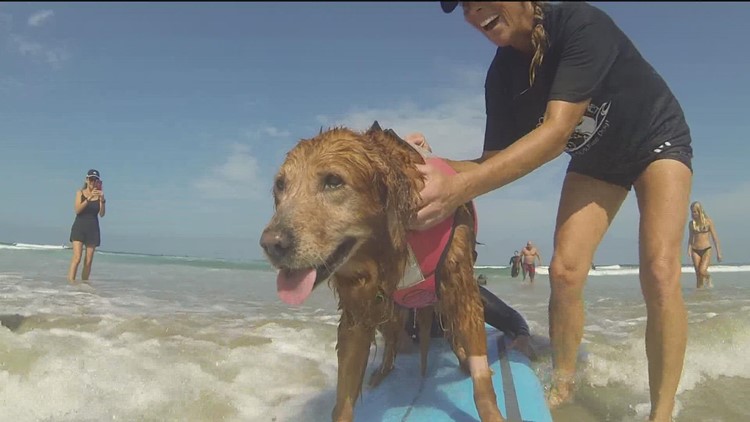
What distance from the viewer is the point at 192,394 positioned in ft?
13.4

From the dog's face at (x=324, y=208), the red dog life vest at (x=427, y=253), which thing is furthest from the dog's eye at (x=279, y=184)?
the red dog life vest at (x=427, y=253)

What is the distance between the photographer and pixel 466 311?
118 inches

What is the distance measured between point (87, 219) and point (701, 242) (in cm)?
1497

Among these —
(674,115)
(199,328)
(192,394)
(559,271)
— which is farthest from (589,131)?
(199,328)

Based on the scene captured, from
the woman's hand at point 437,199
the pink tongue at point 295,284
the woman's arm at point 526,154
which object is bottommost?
the pink tongue at point 295,284

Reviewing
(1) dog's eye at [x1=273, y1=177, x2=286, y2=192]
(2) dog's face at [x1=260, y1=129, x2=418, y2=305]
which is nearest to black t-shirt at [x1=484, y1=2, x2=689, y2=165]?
(2) dog's face at [x1=260, y1=129, x2=418, y2=305]

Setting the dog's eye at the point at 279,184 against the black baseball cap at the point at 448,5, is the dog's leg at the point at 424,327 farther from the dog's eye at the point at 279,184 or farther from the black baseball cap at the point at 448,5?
the black baseball cap at the point at 448,5

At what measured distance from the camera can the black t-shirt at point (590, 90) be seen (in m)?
2.95

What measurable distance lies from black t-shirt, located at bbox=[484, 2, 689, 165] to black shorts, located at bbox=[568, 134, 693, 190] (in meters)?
0.01

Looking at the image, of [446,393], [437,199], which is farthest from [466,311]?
[446,393]

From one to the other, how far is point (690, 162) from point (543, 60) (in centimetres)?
112

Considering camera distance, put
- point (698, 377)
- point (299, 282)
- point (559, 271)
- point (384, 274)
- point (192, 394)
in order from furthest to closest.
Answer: point (698, 377)
point (192, 394)
point (559, 271)
point (384, 274)
point (299, 282)

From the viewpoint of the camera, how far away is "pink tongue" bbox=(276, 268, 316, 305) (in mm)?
2500

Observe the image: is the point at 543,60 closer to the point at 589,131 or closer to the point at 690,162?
the point at 589,131
